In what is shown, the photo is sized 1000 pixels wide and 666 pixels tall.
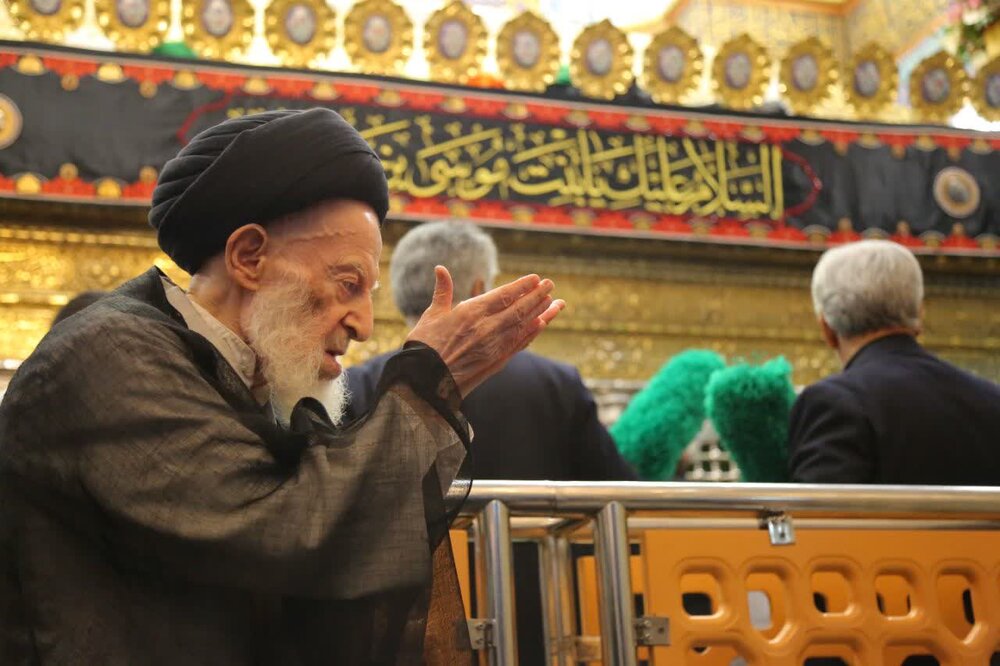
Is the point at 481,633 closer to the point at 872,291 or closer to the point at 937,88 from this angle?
the point at 872,291

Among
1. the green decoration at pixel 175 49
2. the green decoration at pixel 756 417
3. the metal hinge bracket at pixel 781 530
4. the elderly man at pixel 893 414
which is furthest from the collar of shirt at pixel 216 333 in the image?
the green decoration at pixel 175 49

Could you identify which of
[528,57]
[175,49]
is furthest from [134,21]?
[528,57]

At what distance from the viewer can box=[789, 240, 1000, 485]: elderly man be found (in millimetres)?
2295

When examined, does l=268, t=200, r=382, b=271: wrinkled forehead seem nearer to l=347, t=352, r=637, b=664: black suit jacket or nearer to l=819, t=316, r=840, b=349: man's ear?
l=347, t=352, r=637, b=664: black suit jacket

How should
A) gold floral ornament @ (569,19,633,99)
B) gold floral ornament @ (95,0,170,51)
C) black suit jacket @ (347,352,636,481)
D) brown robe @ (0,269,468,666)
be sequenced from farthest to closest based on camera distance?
1. gold floral ornament @ (569,19,633,99)
2. gold floral ornament @ (95,0,170,51)
3. black suit jacket @ (347,352,636,481)
4. brown robe @ (0,269,468,666)

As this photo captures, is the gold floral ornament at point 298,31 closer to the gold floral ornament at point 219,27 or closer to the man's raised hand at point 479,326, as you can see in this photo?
the gold floral ornament at point 219,27

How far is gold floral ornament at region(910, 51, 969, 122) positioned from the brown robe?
6.09m

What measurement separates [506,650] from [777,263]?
4.89 m

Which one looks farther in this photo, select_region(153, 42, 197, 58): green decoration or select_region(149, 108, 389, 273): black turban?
select_region(153, 42, 197, 58): green decoration

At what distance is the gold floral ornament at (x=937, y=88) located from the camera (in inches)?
258

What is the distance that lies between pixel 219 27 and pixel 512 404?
12.6 feet

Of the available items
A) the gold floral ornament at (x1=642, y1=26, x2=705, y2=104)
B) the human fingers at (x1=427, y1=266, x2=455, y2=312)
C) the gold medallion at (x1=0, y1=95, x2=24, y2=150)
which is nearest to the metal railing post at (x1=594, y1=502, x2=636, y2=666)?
the human fingers at (x1=427, y1=266, x2=455, y2=312)

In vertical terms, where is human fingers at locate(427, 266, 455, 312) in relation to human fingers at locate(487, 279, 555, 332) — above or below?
above

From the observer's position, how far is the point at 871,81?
6590 millimetres
